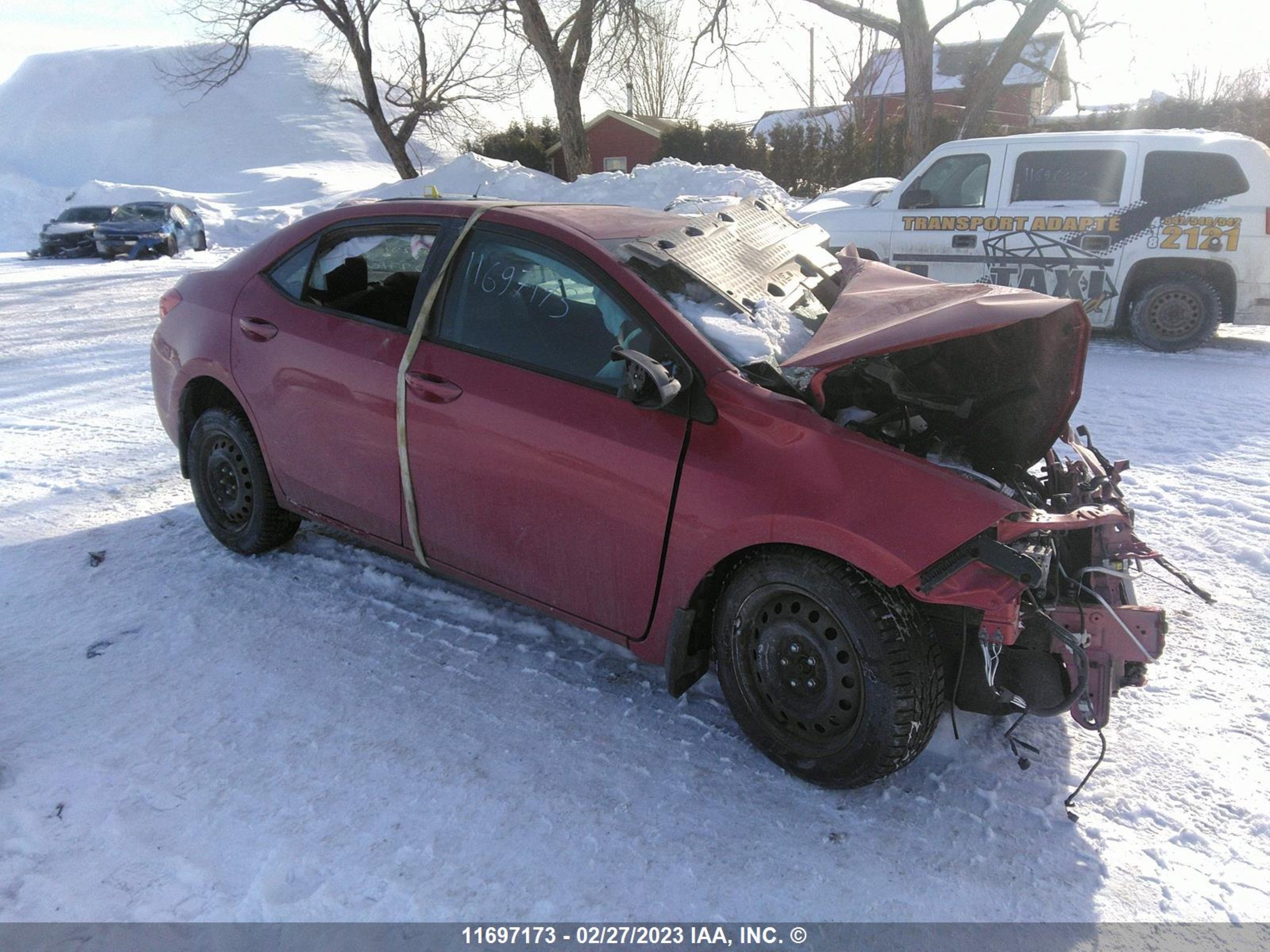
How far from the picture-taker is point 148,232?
19875mm

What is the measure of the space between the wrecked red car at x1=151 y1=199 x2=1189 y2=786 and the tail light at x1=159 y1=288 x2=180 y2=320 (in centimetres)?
74

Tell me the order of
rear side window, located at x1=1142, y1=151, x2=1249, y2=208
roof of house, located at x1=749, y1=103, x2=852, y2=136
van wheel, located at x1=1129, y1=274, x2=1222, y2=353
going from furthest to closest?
roof of house, located at x1=749, y1=103, x2=852, y2=136 < van wheel, located at x1=1129, y1=274, x2=1222, y2=353 < rear side window, located at x1=1142, y1=151, x2=1249, y2=208

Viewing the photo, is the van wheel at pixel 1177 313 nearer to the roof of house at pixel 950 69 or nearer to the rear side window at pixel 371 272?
the rear side window at pixel 371 272

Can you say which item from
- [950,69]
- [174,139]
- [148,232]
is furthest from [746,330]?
[174,139]

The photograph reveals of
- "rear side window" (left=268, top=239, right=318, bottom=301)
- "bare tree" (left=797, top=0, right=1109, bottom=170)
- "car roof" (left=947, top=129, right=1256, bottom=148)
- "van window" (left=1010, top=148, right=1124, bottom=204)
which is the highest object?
"bare tree" (left=797, top=0, right=1109, bottom=170)

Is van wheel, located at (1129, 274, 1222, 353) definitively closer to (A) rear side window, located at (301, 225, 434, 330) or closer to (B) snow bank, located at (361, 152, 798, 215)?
(B) snow bank, located at (361, 152, 798, 215)

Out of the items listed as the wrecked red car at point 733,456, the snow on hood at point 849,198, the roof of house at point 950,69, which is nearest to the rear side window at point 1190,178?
the snow on hood at point 849,198

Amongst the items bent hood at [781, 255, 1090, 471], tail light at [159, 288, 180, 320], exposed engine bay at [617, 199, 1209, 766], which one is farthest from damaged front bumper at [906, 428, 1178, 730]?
tail light at [159, 288, 180, 320]

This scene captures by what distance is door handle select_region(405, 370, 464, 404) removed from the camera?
3.33m

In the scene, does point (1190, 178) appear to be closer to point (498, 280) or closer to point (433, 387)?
point (498, 280)

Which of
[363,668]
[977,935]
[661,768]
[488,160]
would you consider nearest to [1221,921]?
[977,935]

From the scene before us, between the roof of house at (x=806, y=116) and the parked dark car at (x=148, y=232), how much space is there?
1633 centimetres

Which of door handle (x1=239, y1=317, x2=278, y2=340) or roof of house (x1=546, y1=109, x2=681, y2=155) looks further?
roof of house (x1=546, y1=109, x2=681, y2=155)

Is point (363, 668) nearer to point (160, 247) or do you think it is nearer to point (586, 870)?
point (586, 870)
